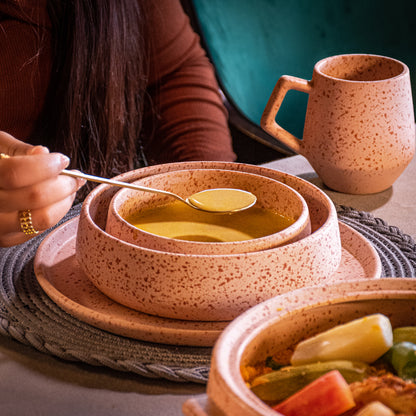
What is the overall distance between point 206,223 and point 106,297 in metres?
0.13

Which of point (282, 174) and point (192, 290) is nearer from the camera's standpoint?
point (192, 290)

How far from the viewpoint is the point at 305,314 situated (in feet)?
1.22

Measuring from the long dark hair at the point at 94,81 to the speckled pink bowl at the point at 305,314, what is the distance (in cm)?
82

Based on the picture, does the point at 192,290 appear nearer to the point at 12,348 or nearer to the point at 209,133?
the point at 12,348

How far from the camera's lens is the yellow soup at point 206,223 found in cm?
56

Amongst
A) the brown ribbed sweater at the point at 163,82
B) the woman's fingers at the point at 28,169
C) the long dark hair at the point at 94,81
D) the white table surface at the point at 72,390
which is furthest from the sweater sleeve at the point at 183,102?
the white table surface at the point at 72,390

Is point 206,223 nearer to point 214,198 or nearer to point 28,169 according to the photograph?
point 214,198

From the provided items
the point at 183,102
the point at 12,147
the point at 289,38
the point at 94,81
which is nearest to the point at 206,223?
the point at 12,147

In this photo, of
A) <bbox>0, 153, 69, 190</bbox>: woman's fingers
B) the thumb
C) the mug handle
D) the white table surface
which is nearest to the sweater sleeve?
the mug handle

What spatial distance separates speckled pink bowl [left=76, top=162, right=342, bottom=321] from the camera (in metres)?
0.44

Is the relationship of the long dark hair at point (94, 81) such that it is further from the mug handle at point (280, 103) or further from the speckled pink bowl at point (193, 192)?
the speckled pink bowl at point (193, 192)

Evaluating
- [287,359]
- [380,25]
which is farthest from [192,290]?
[380,25]

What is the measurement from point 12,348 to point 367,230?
414 mm

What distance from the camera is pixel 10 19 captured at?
44.6 inches
